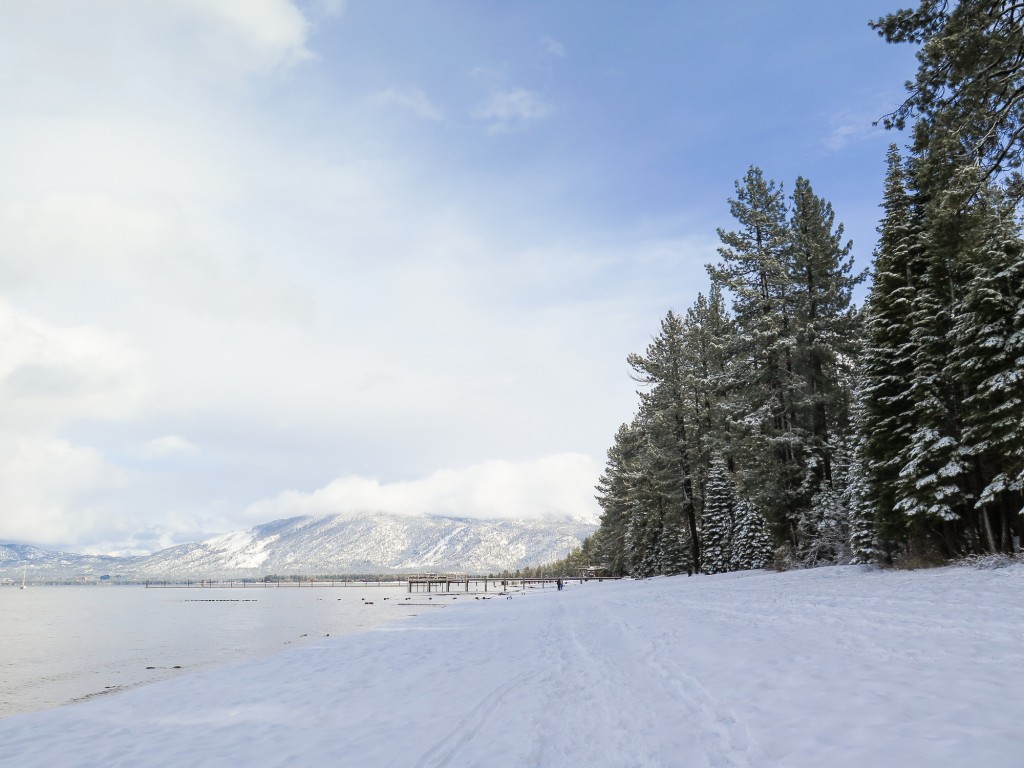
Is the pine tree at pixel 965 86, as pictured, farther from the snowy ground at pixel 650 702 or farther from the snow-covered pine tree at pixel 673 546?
the snow-covered pine tree at pixel 673 546

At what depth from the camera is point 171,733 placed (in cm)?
958

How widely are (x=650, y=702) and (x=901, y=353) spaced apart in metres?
19.8

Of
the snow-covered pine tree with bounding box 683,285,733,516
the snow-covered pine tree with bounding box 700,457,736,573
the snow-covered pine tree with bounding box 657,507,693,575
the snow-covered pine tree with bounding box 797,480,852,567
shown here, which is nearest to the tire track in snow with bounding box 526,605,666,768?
the snow-covered pine tree with bounding box 797,480,852,567

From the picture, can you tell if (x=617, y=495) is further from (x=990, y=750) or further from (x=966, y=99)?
(x=990, y=750)

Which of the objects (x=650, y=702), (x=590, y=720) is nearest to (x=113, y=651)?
(x=590, y=720)

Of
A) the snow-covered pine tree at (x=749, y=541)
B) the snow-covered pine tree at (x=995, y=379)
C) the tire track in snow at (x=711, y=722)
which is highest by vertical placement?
the snow-covered pine tree at (x=995, y=379)

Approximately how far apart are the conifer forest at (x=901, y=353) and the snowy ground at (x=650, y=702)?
4.72 meters

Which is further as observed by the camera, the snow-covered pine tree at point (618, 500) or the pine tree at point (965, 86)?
the snow-covered pine tree at point (618, 500)

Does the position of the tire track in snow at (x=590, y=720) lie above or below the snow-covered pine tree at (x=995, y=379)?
below

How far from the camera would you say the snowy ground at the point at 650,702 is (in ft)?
20.4

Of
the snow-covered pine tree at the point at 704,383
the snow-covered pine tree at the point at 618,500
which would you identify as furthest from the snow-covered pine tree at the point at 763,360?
the snow-covered pine tree at the point at 618,500

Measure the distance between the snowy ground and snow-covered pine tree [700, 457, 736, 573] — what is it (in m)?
28.8

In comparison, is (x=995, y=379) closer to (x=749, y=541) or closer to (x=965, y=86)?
(x=965, y=86)

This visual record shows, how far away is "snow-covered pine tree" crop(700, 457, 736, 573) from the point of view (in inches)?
1762
